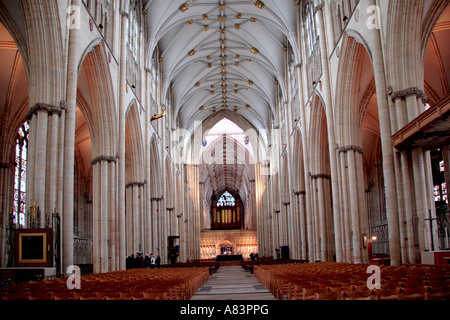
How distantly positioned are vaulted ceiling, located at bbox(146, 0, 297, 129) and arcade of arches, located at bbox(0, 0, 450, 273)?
5.3 inches

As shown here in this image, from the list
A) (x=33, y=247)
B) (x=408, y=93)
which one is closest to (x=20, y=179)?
(x=33, y=247)

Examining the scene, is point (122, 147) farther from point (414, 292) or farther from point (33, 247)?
point (414, 292)

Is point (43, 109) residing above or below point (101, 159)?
above

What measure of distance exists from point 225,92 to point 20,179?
25263mm

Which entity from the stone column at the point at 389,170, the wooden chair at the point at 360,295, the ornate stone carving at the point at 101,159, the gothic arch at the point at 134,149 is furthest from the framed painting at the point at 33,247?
the gothic arch at the point at 134,149

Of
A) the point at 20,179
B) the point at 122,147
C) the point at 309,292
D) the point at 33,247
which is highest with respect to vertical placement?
the point at 122,147

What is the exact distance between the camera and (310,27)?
24.8 metres

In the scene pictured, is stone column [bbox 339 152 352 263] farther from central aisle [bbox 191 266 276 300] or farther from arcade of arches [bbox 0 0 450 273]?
central aisle [bbox 191 266 276 300]

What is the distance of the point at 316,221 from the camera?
25.0m

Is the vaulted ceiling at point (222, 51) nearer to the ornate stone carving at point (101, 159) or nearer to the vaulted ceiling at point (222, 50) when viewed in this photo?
the vaulted ceiling at point (222, 50)

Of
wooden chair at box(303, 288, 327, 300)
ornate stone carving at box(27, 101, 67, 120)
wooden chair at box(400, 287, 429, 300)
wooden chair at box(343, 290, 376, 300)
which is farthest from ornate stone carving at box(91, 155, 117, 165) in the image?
wooden chair at box(400, 287, 429, 300)
